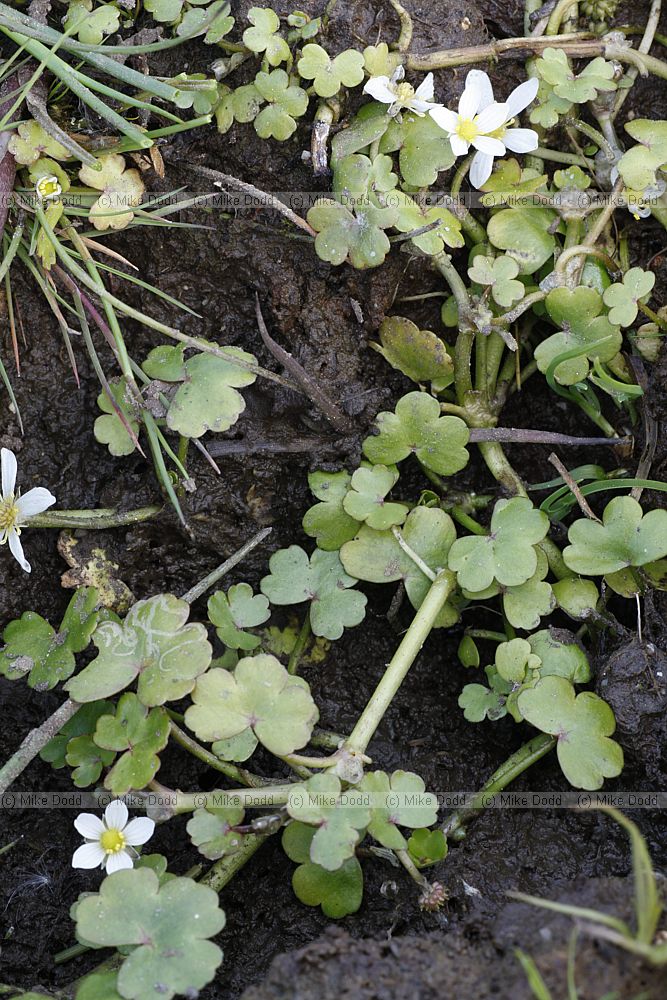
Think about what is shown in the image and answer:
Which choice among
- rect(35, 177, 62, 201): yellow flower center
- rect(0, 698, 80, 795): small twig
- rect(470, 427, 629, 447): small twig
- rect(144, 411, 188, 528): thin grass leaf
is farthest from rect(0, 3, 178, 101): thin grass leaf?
rect(0, 698, 80, 795): small twig

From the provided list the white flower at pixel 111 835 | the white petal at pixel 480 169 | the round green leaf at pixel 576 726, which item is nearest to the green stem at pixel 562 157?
the white petal at pixel 480 169

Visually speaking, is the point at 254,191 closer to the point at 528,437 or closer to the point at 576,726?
the point at 528,437

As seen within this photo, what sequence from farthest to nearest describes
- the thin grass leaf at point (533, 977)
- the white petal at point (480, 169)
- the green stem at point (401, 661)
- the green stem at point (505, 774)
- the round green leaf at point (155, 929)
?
1. the white petal at point (480, 169)
2. the green stem at point (505, 774)
3. the green stem at point (401, 661)
4. the round green leaf at point (155, 929)
5. the thin grass leaf at point (533, 977)

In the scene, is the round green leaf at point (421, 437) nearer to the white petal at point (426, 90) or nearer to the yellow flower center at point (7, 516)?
the white petal at point (426, 90)

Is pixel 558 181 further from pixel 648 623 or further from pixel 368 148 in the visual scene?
pixel 648 623

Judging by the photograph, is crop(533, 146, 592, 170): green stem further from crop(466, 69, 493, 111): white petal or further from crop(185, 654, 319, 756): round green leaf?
crop(185, 654, 319, 756): round green leaf

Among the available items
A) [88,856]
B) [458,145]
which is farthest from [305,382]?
[88,856]
